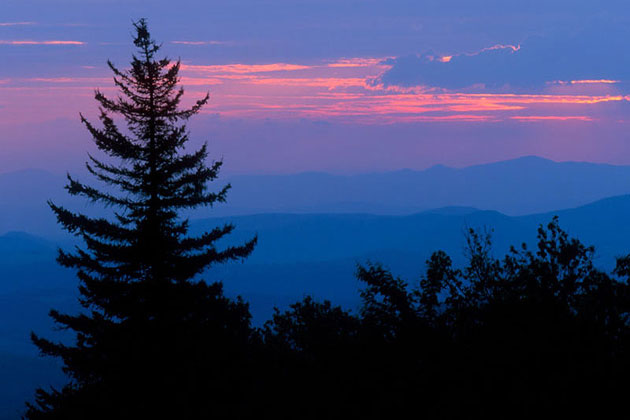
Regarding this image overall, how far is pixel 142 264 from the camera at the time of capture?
23.6 meters

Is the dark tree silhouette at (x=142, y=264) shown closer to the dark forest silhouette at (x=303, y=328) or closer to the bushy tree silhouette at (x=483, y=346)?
the dark forest silhouette at (x=303, y=328)

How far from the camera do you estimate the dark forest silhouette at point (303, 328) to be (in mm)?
11945

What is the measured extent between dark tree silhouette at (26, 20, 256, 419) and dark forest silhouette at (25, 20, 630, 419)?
6 cm

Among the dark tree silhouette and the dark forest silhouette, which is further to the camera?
the dark tree silhouette

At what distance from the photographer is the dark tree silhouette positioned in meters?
22.1

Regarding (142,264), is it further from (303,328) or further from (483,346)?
(483,346)

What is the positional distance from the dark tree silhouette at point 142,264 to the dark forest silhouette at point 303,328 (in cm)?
6

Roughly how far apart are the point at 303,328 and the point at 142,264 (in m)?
7.45

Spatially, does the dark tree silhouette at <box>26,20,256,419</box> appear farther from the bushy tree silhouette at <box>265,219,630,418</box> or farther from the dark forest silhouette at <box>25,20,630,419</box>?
the bushy tree silhouette at <box>265,219,630,418</box>

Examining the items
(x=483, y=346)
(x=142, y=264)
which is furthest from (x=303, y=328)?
(x=483, y=346)

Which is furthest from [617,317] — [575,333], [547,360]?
[547,360]

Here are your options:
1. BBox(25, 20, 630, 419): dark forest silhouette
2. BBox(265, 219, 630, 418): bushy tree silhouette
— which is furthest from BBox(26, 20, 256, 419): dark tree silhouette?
BBox(265, 219, 630, 418): bushy tree silhouette

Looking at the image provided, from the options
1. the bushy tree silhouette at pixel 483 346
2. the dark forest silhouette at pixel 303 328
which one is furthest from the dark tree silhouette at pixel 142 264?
the bushy tree silhouette at pixel 483 346

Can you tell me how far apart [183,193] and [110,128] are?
12.2 feet
